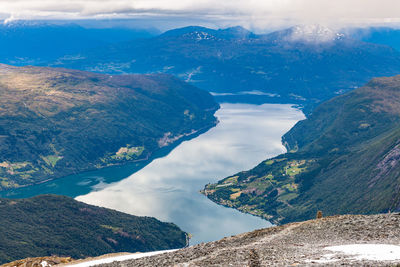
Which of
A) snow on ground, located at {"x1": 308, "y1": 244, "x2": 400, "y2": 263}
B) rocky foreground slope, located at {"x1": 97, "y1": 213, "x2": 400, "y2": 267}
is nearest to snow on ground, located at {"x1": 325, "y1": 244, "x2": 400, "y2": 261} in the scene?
snow on ground, located at {"x1": 308, "y1": 244, "x2": 400, "y2": 263}

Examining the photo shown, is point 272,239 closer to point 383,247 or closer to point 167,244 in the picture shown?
point 383,247

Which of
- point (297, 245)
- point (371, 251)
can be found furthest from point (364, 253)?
point (297, 245)

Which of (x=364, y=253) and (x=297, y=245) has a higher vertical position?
(x=364, y=253)

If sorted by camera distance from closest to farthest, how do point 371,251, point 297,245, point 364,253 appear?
point 364,253 < point 371,251 < point 297,245

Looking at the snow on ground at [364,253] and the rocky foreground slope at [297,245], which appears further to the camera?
the rocky foreground slope at [297,245]

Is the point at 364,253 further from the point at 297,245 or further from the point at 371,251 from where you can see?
the point at 297,245

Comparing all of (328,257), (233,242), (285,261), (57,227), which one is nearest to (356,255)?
(328,257)

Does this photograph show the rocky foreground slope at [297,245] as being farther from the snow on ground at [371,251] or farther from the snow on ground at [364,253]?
the snow on ground at [371,251]

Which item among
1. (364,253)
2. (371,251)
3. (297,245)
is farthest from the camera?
(297,245)

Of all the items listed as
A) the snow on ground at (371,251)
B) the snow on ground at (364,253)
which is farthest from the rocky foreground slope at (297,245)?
the snow on ground at (371,251)
